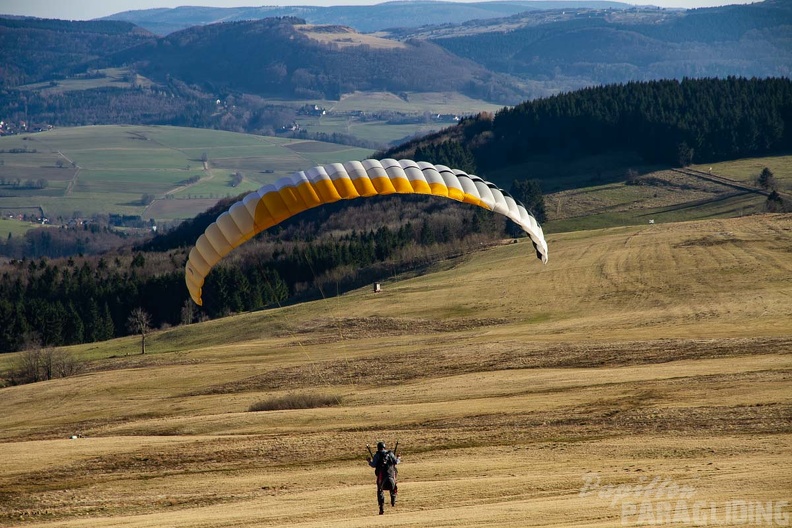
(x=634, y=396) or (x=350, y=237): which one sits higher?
(x=350, y=237)

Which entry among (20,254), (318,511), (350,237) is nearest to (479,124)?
(350,237)

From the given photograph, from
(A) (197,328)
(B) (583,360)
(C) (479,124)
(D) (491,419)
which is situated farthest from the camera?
(C) (479,124)

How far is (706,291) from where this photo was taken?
53312 mm

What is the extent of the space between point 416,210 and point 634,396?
8135 cm

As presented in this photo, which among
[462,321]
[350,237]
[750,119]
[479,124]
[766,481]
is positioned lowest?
[766,481]

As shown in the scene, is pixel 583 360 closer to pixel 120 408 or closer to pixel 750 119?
pixel 120 408

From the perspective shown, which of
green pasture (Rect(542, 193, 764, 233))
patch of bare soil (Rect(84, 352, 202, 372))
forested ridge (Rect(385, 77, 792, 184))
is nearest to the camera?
patch of bare soil (Rect(84, 352, 202, 372))

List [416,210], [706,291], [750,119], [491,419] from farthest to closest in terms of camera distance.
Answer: [750,119]
[416,210]
[706,291]
[491,419]

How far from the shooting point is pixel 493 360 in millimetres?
40531

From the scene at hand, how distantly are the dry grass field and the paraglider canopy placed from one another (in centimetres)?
584

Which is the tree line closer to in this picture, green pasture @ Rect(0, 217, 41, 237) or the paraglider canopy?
the paraglider canopy

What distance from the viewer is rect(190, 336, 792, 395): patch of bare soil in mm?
37250

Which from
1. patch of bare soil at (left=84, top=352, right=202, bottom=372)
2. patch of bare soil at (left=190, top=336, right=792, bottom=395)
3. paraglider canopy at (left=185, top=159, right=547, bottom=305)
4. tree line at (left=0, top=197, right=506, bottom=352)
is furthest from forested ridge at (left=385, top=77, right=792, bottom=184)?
paraglider canopy at (left=185, top=159, right=547, bottom=305)

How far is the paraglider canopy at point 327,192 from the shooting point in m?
24.6
